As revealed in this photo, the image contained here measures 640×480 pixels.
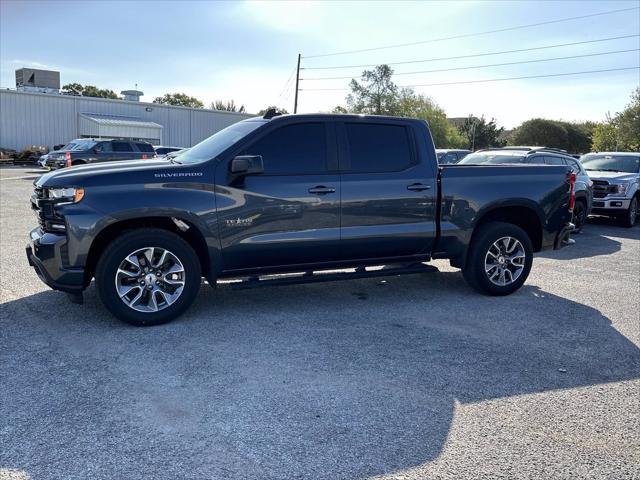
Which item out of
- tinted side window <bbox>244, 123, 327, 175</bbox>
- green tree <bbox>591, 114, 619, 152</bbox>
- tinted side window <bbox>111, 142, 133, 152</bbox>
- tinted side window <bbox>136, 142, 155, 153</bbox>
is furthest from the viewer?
green tree <bbox>591, 114, 619, 152</bbox>

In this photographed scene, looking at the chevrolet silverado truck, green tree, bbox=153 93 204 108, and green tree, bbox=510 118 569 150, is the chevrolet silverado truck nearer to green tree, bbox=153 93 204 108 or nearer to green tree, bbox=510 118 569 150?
green tree, bbox=510 118 569 150

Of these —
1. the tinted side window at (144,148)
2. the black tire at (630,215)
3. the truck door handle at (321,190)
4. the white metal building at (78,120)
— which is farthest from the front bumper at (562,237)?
the white metal building at (78,120)

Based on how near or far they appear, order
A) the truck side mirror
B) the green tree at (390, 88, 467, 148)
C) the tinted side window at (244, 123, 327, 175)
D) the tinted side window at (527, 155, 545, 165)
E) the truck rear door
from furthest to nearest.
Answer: the green tree at (390, 88, 467, 148) < the tinted side window at (527, 155, 545, 165) < the truck rear door < the tinted side window at (244, 123, 327, 175) < the truck side mirror

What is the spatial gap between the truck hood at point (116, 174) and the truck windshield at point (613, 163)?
13.3 metres

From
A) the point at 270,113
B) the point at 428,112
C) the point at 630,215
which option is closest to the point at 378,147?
the point at 270,113

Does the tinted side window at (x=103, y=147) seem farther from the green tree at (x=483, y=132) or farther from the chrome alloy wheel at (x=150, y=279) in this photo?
the green tree at (x=483, y=132)

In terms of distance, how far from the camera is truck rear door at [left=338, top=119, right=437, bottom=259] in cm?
583

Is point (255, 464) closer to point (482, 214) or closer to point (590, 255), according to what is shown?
point (482, 214)

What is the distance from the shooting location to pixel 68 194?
491 cm

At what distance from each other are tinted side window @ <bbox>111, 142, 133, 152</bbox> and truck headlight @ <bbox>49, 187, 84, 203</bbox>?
64.7 feet

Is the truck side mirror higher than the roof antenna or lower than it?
lower

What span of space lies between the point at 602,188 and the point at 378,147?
1030 cm

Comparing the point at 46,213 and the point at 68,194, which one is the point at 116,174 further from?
the point at 46,213

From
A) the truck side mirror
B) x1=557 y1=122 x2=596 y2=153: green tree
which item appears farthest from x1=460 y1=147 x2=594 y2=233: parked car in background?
x1=557 y1=122 x2=596 y2=153: green tree
